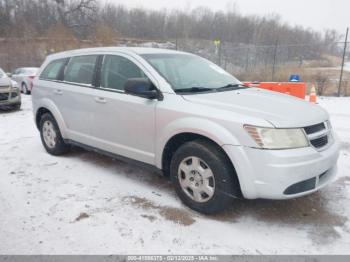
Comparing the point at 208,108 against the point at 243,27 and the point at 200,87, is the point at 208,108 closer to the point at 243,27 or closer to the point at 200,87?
the point at 200,87

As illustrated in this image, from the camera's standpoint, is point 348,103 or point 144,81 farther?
point 348,103

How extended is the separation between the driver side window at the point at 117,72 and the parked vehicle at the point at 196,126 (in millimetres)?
13

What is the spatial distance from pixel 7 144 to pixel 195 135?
4.45m

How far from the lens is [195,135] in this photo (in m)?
3.24

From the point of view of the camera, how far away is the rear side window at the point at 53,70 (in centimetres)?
502

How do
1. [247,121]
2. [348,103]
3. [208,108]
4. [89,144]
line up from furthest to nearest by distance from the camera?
[348,103] < [89,144] < [208,108] < [247,121]

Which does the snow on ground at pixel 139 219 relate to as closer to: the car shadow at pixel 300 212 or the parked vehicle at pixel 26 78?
the car shadow at pixel 300 212

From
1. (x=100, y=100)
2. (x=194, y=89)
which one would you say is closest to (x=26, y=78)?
(x=100, y=100)

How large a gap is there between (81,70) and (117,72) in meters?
0.84

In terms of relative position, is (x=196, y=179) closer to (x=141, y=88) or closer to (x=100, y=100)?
(x=141, y=88)

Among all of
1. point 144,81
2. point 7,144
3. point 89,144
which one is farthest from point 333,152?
point 7,144

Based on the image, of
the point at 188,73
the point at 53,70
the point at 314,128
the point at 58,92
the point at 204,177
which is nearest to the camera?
the point at 314,128

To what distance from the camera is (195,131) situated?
3117 mm

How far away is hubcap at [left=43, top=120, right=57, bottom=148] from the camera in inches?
201
